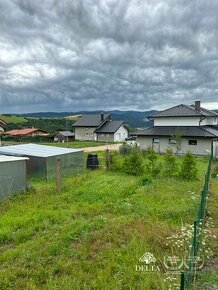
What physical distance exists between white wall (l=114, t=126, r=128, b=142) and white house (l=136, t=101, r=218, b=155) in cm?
2264

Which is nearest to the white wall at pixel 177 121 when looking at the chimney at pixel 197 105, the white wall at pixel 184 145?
the chimney at pixel 197 105

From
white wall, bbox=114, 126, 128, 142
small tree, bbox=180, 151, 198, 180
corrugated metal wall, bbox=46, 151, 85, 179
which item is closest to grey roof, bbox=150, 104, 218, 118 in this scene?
corrugated metal wall, bbox=46, 151, 85, 179

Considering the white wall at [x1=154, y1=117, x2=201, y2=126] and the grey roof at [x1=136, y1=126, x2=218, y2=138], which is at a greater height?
the white wall at [x1=154, y1=117, x2=201, y2=126]

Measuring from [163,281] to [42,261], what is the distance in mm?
2567

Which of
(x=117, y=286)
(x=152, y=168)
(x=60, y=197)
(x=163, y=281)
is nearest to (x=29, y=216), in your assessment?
(x=60, y=197)

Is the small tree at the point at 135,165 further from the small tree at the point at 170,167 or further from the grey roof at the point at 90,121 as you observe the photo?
the grey roof at the point at 90,121

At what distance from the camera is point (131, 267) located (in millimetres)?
5410

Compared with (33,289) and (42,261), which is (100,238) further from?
(33,289)

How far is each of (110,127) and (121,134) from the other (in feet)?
9.44

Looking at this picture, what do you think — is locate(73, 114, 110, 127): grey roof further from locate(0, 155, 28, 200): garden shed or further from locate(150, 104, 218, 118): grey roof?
locate(0, 155, 28, 200): garden shed

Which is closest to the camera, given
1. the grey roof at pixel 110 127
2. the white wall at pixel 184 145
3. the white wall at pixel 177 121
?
the white wall at pixel 184 145

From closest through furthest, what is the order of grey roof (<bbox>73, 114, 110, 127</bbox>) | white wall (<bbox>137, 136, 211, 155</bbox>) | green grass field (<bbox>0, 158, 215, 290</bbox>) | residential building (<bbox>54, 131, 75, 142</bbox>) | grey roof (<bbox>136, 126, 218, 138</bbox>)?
green grass field (<bbox>0, 158, 215, 290</bbox>) < grey roof (<bbox>136, 126, 218, 138</bbox>) < white wall (<bbox>137, 136, 211, 155</bbox>) < grey roof (<bbox>73, 114, 110, 127</bbox>) < residential building (<bbox>54, 131, 75, 142</bbox>)

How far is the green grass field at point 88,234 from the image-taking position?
5172 mm

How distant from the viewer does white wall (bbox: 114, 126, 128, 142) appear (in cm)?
5634
